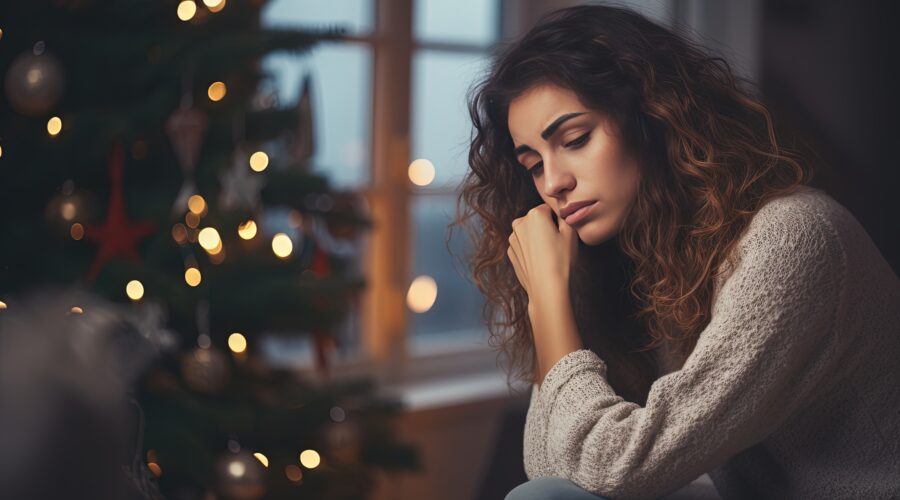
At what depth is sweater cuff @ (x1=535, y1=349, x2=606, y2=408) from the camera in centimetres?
112

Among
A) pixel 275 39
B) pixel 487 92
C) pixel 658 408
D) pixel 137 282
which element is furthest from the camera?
pixel 275 39

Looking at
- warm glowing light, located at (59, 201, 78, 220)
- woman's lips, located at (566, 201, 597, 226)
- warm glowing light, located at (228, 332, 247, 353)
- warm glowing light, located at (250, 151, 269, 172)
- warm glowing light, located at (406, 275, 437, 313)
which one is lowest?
warm glowing light, located at (406, 275, 437, 313)

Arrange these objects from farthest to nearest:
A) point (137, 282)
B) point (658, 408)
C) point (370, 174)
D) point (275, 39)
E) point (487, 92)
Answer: point (370, 174)
point (275, 39)
point (137, 282)
point (487, 92)
point (658, 408)

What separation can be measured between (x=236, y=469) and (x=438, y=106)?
156 cm

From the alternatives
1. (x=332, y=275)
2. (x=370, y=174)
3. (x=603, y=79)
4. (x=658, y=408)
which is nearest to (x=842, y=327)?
(x=658, y=408)

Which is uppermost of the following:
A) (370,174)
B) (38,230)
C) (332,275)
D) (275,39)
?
(275,39)

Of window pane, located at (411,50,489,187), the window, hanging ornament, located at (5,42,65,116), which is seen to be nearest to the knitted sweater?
hanging ornament, located at (5,42,65,116)

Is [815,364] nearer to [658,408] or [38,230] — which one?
[658,408]

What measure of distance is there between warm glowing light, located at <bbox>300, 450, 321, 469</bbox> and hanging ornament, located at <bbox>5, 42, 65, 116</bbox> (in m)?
0.79

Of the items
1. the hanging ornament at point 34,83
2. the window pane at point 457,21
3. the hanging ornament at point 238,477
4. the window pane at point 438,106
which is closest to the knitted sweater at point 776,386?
the hanging ornament at point 238,477

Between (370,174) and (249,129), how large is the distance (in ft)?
3.12

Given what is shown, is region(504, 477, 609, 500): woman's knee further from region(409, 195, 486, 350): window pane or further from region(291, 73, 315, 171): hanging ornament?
region(409, 195, 486, 350): window pane

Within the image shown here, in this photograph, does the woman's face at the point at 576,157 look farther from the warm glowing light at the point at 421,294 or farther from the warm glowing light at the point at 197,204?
the warm glowing light at the point at 421,294

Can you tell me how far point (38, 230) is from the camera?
5.49 feet
